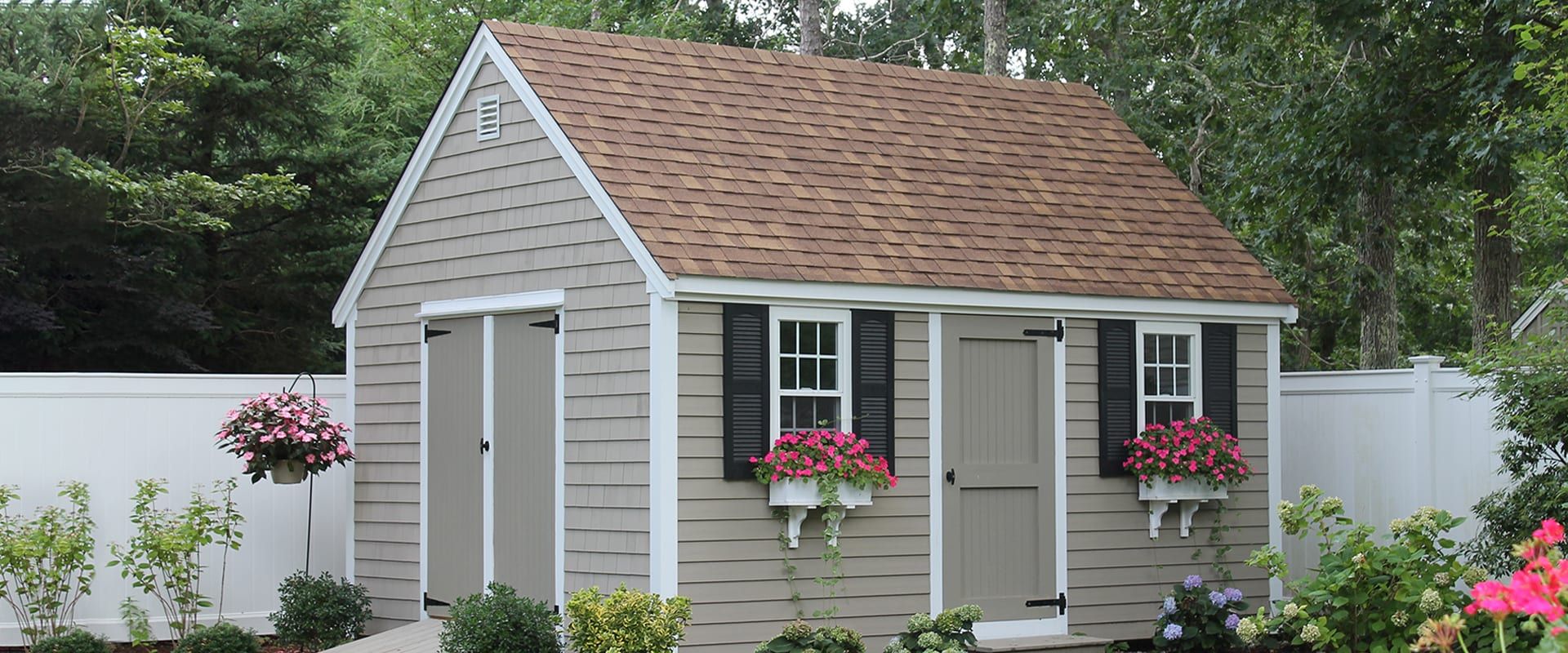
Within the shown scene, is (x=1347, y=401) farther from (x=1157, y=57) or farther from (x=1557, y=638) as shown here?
(x=1157, y=57)

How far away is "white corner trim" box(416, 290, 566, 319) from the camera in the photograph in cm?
1012

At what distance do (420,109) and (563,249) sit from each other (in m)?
13.2

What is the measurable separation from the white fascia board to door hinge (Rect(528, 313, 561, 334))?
3.68 ft

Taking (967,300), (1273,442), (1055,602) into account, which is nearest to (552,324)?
(967,300)

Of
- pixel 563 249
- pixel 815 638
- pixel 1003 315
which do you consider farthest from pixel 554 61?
pixel 815 638

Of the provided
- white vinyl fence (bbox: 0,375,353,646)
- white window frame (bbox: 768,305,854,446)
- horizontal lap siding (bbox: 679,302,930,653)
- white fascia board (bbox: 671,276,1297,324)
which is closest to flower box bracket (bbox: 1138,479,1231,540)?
white fascia board (bbox: 671,276,1297,324)

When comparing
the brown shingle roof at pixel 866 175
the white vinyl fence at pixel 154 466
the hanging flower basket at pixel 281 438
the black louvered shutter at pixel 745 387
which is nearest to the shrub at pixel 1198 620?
the brown shingle roof at pixel 866 175

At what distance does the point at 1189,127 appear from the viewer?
68.6 feet

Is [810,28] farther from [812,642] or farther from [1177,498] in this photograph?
[812,642]

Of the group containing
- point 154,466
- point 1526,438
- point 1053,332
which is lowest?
point 154,466

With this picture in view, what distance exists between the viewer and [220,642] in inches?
411

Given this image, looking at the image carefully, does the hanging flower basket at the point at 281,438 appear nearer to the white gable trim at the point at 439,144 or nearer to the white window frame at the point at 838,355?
the white gable trim at the point at 439,144

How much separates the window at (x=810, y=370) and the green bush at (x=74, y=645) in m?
4.25

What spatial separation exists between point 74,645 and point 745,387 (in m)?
4.25
